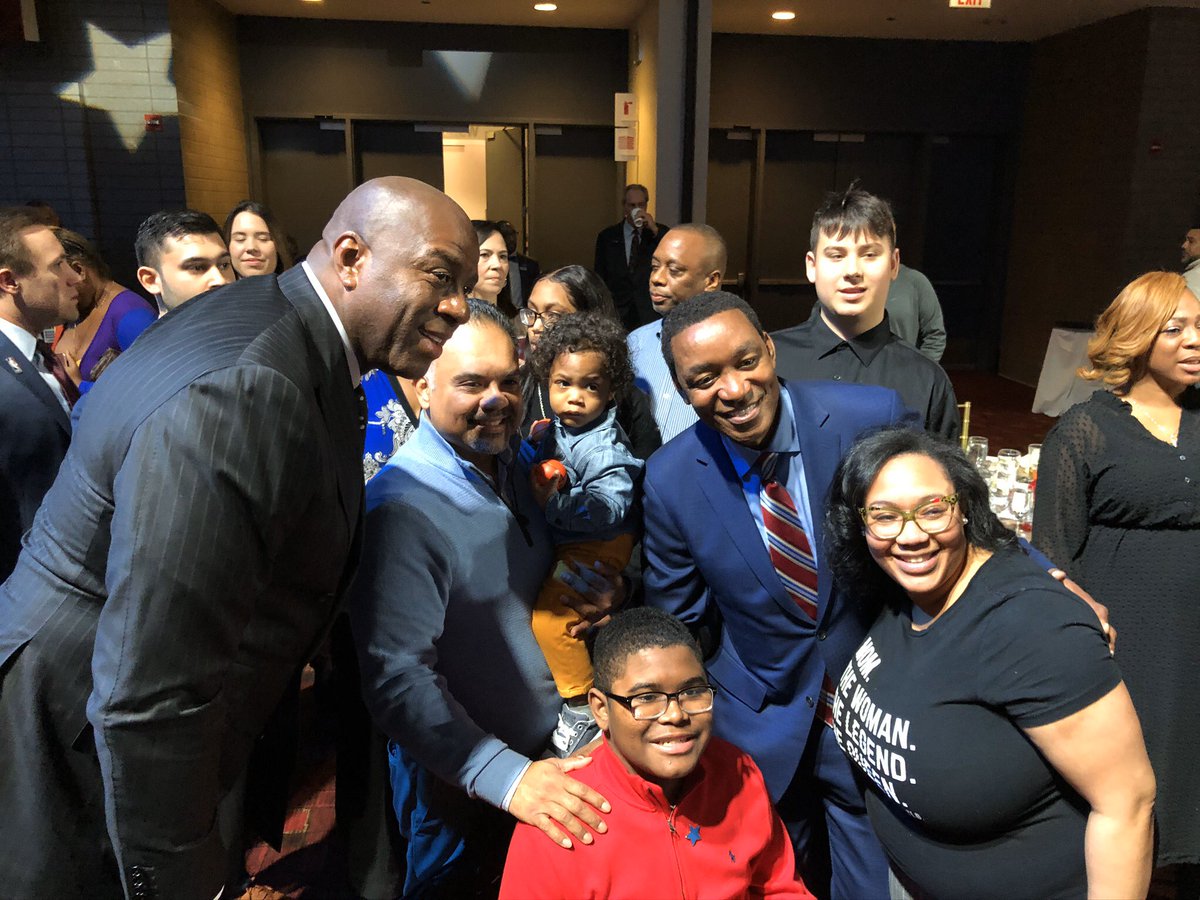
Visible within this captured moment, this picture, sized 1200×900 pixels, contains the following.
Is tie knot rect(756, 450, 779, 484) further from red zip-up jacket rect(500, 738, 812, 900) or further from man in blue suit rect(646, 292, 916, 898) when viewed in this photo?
red zip-up jacket rect(500, 738, 812, 900)

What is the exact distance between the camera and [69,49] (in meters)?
6.89

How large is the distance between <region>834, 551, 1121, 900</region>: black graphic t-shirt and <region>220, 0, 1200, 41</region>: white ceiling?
7.89 m

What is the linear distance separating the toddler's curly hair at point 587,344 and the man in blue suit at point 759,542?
1.57 ft

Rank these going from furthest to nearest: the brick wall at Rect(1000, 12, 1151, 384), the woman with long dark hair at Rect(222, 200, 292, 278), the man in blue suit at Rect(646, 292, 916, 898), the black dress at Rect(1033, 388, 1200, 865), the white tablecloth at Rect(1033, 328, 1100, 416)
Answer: the brick wall at Rect(1000, 12, 1151, 384), the white tablecloth at Rect(1033, 328, 1100, 416), the woman with long dark hair at Rect(222, 200, 292, 278), the black dress at Rect(1033, 388, 1200, 865), the man in blue suit at Rect(646, 292, 916, 898)

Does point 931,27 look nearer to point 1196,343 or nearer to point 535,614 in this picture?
point 1196,343

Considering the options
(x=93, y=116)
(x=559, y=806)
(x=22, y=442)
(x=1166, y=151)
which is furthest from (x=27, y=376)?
(x=1166, y=151)

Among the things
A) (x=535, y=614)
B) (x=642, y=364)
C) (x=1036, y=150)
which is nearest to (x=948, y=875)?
(x=535, y=614)

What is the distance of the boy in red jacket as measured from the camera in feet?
4.94

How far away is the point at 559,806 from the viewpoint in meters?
1.48

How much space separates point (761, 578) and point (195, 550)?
1.19 meters

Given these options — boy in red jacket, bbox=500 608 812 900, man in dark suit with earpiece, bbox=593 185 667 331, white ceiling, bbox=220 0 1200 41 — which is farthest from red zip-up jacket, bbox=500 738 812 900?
white ceiling, bbox=220 0 1200 41

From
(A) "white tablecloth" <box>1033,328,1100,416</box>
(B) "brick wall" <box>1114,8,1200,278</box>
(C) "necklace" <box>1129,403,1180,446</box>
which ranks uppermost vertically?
(B) "brick wall" <box>1114,8,1200,278</box>

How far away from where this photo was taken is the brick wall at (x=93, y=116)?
6.86 metres

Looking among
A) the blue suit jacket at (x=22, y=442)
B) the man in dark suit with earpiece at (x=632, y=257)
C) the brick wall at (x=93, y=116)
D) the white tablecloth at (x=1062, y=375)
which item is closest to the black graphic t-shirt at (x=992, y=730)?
the blue suit jacket at (x=22, y=442)
